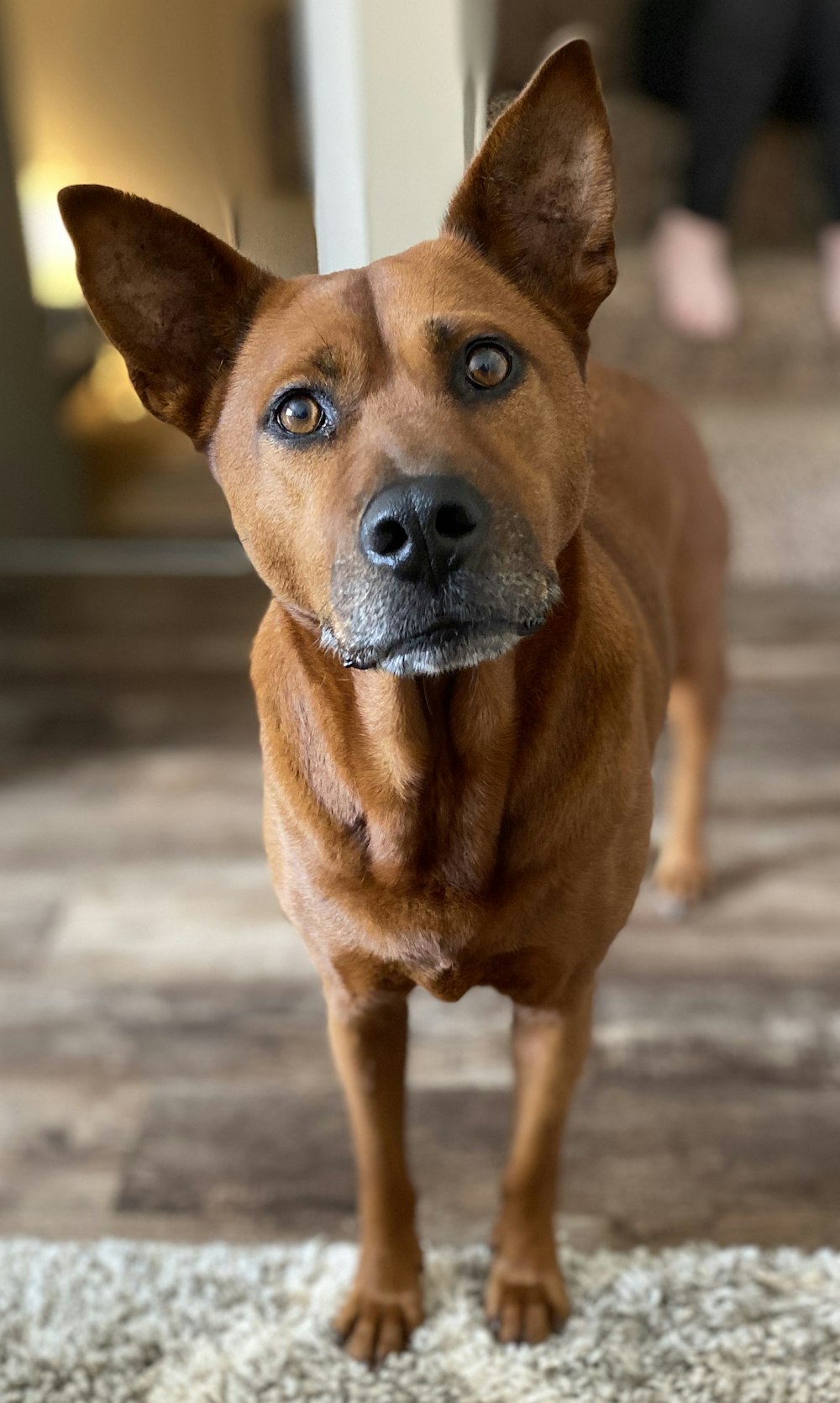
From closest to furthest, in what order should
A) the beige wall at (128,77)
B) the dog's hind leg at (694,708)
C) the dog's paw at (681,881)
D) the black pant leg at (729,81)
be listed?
the beige wall at (128,77) < the dog's hind leg at (694,708) < the dog's paw at (681,881) < the black pant leg at (729,81)

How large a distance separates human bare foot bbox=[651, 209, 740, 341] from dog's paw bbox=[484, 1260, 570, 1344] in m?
2.07

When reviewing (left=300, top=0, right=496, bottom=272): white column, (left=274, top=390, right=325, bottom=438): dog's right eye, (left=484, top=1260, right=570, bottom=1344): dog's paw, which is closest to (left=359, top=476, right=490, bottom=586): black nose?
(left=274, top=390, right=325, bottom=438): dog's right eye

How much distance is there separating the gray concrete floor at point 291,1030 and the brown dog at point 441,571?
0.29 metres

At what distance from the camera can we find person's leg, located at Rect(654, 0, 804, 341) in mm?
2434

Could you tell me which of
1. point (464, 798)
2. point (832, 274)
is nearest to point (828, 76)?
point (832, 274)

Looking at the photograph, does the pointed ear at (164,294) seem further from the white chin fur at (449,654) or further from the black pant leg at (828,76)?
the black pant leg at (828,76)

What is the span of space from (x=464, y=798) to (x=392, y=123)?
523 millimetres

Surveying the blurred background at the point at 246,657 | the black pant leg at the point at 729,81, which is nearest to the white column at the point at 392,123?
the blurred background at the point at 246,657

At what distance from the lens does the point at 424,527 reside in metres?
0.76

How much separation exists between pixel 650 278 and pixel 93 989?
6.52ft

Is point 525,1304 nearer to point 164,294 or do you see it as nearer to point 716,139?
point 164,294

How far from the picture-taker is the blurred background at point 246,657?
1.16 m

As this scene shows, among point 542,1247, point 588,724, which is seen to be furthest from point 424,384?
point 542,1247

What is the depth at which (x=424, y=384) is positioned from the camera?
32.3 inches
